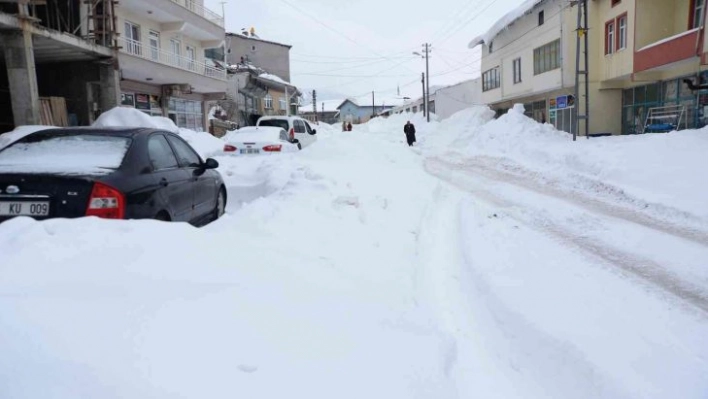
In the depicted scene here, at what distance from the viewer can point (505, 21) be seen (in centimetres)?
3350

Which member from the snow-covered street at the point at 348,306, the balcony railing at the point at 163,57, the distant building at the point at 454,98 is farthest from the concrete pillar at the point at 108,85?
the distant building at the point at 454,98

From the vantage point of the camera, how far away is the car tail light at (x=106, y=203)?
14.9 feet

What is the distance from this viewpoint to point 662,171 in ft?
38.7

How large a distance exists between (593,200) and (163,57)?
22.3 metres

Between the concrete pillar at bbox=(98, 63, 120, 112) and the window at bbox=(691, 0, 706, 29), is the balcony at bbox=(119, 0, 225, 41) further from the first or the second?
the window at bbox=(691, 0, 706, 29)

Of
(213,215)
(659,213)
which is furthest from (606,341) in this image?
(659,213)

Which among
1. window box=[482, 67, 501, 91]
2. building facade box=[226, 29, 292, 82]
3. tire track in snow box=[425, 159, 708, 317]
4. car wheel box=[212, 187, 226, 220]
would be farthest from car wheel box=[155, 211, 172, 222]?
building facade box=[226, 29, 292, 82]

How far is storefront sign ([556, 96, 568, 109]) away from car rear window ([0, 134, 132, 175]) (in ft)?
90.9

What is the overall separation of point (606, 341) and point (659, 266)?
2440 millimetres

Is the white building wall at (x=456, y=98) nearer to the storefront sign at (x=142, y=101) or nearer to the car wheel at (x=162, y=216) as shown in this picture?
the storefront sign at (x=142, y=101)

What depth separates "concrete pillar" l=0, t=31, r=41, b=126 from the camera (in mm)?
13586

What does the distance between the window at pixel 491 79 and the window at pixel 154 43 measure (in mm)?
23760

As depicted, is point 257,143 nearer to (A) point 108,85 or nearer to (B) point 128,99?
(A) point 108,85

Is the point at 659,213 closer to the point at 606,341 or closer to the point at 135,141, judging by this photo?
the point at 606,341
